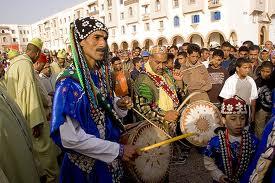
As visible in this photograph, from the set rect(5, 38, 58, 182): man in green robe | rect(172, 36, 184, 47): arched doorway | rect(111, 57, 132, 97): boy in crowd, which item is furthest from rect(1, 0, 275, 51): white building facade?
rect(5, 38, 58, 182): man in green robe

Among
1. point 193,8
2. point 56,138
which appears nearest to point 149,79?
point 56,138

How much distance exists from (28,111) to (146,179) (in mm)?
2007

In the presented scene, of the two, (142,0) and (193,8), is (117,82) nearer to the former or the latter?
(193,8)

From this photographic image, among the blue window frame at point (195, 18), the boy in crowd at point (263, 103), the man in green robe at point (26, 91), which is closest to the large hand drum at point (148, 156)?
the man in green robe at point (26, 91)

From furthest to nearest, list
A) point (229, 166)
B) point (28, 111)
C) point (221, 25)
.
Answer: point (221, 25)
point (28, 111)
point (229, 166)

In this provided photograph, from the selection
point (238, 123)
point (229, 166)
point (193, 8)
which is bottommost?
point (229, 166)

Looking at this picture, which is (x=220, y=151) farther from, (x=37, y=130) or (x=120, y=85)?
(x=120, y=85)

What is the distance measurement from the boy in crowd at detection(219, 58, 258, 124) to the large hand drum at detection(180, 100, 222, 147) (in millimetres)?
789

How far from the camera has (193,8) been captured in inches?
1251

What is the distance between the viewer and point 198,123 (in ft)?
13.6

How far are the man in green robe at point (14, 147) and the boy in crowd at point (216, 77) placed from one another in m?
4.10

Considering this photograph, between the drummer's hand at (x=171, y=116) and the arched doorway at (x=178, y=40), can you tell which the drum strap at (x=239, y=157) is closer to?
the drummer's hand at (x=171, y=116)

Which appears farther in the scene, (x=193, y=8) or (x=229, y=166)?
(x=193, y=8)

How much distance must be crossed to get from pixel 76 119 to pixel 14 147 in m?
0.45
